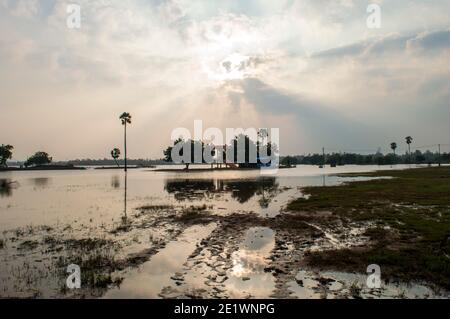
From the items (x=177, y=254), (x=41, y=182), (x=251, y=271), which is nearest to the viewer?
Answer: (x=251, y=271)

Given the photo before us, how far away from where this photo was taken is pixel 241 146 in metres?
169

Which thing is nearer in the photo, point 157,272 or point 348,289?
point 348,289

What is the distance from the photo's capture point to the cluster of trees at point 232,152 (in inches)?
6619

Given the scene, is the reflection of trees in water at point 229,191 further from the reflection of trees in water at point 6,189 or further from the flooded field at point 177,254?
the reflection of trees in water at point 6,189

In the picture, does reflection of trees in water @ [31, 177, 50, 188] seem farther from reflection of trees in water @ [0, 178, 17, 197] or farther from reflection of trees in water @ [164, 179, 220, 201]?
reflection of trees in water @ [164, 179, 220, 201]

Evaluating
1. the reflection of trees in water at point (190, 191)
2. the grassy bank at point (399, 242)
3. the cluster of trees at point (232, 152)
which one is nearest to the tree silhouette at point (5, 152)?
the cluster of trees at point (232, 152)

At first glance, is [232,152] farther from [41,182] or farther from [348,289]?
[348,289]

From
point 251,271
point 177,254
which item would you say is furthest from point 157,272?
point 251,271

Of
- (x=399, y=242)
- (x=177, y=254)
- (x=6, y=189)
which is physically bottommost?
(x=177, y=254)

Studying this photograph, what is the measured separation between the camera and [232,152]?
171m

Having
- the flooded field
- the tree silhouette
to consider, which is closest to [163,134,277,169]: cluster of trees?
the tree silhouette

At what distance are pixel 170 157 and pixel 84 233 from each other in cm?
15478
